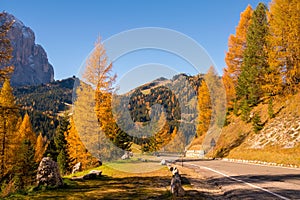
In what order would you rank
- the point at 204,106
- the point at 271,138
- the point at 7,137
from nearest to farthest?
the point at 271,138, the point at 7,137, the point at 204,106

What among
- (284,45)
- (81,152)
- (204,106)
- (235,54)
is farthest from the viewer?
(235,54)

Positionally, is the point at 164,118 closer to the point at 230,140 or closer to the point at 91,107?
the point at 230,140

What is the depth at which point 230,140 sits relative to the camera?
33344 mm

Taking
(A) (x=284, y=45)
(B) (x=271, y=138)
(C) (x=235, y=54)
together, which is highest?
(C) (x=235, y=54)

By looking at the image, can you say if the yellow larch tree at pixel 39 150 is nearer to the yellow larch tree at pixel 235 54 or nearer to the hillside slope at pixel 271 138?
the hillside slope at pixel 271 138

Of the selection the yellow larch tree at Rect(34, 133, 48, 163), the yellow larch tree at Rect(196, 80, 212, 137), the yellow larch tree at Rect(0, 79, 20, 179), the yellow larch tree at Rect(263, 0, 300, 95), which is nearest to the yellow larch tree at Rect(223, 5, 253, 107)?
the yellow larch tree at Rect(196, 80, 212, 137)

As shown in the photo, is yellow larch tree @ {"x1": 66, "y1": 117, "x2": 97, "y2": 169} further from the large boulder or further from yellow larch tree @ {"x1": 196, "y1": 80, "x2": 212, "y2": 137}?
yellow larch tree @ {"x1": 196, "y1": 80, "x2": 212, "y2": 137}

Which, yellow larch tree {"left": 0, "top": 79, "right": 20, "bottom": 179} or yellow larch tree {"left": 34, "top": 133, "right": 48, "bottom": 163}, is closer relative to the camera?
yellow larch tree {"left": 0, "top": 79, "right": 20, "bottom": 179}

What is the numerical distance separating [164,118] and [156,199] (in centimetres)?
2358

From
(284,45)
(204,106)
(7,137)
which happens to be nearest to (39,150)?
(7,137)

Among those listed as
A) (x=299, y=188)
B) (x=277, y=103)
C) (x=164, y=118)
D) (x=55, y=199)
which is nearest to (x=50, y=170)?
(x=55, y=199)

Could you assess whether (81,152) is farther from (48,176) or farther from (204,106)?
(204,106)

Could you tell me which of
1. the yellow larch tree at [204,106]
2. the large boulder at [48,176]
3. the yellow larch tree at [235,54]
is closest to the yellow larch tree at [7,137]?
the large boulder at [48,176]

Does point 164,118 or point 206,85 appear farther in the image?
point 206,85
